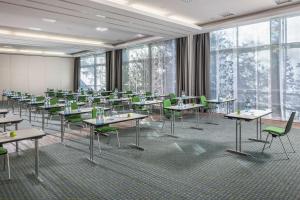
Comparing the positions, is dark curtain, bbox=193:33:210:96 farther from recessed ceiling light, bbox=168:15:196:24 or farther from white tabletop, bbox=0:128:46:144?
white tabletop, bbox=0:128:46:144

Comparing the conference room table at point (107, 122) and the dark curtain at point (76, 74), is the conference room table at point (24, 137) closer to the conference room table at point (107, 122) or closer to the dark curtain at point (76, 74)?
the conference room table at point (107, 122)

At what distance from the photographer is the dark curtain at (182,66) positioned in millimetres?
11922

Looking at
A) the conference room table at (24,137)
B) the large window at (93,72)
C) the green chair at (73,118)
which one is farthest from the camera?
the large window at (93,72)

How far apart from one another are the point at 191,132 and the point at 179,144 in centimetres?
139

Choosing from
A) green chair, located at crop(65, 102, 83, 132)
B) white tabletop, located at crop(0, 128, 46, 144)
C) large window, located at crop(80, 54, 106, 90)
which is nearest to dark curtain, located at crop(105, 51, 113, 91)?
large window, located at crop(80, 54, 106, 90)

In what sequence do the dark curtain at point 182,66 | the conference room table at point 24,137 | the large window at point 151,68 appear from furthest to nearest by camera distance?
the large window at point 151,68 < the dark curtain at point 182,66 < the conference room table at point 24,137

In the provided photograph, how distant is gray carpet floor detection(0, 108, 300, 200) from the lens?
3.48 meters

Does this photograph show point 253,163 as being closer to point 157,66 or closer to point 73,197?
point 73,197

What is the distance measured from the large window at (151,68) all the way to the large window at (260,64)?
2.58m

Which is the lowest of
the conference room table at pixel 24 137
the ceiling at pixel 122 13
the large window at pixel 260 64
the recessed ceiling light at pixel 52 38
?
the conference room table at pixel 24 137

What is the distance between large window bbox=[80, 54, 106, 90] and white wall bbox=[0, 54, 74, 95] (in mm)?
1689

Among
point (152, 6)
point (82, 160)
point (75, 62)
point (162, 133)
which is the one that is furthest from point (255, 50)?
point (75, 62)

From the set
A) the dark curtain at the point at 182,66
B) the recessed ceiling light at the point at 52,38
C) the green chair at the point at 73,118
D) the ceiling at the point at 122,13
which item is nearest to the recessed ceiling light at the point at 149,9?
the ceiling at the point at 122,13

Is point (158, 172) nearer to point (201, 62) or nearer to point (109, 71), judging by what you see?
point (201, 62)
